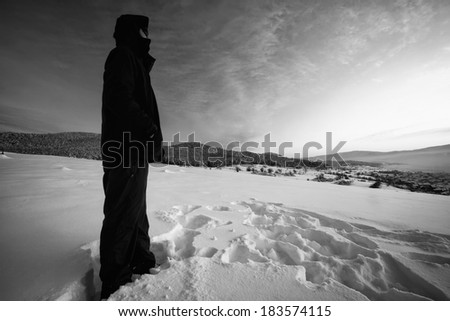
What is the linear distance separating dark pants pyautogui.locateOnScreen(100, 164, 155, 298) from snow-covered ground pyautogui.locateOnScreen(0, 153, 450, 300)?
0.11m

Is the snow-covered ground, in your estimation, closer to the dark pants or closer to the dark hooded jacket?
the dark pants

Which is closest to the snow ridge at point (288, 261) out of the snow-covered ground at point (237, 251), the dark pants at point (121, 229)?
the snow-covered ground at point (237, 251)

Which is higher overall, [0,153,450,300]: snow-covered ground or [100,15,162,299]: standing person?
[100,15,162,299]: standing person

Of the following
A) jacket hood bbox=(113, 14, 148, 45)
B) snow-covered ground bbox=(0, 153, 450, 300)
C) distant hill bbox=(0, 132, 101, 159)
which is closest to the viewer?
snow-covered ground bbox=(0, 153, 450, 300)

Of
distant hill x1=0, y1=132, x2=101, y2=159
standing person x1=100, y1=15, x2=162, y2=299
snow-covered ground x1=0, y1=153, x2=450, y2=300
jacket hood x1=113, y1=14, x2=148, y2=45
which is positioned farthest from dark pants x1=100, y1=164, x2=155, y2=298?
distant hill x1=0, y1=132, x2=101, y2=159

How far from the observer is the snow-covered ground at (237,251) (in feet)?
4.11

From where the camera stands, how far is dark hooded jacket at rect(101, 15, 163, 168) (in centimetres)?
132

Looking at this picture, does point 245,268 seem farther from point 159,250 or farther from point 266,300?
point 159,250

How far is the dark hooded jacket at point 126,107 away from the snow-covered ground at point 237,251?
0.80 meters

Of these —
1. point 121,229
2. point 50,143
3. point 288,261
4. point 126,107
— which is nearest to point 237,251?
point 288,261

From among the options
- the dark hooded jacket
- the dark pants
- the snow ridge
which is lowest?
the snow ridge

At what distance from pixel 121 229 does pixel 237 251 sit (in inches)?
37.7

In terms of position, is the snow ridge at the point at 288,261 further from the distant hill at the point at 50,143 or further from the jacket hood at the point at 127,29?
the distant hill at the point at 50,143

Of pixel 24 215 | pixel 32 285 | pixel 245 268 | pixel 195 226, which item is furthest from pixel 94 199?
pixel 245 268
